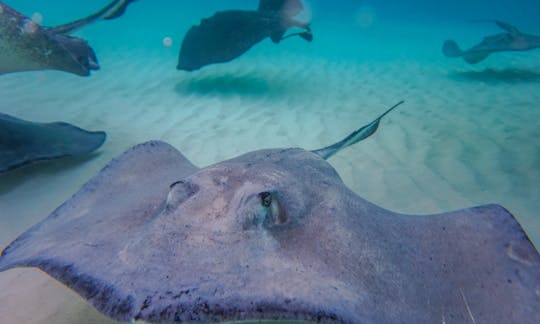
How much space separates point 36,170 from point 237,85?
672 centimetres

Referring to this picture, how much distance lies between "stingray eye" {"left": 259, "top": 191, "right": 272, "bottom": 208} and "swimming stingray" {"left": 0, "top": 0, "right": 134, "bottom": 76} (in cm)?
414

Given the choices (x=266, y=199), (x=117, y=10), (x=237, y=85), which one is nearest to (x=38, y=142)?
(x=117, y=10)

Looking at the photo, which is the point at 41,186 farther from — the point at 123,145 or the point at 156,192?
the point at 156,192

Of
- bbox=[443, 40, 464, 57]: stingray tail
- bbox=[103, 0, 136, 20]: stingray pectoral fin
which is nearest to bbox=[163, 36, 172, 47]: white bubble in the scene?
bbox=[443, 40, 464, 57]: stingray tail

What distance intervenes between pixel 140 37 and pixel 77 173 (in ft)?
71.4

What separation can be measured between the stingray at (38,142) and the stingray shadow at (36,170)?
0.62ft

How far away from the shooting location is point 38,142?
440 cm

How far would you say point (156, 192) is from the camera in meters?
2.50

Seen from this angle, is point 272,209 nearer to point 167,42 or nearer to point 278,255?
point 278,255

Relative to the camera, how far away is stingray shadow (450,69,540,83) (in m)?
11.1

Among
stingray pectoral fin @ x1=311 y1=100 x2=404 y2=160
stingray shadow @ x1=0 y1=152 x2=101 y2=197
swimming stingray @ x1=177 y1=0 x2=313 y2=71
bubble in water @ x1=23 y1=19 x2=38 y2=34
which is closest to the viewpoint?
stingray pectoral fin @ x1=311 y1=100 x2=404 y2=160

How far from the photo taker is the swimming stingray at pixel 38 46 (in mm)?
4051

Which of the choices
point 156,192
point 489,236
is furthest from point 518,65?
point 156,192

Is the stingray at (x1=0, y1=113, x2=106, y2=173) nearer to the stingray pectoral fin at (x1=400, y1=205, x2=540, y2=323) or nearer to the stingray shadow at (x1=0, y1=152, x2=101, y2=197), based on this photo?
the stingray shadow at (x1=0, y1=152, x2=101, y2=197)
